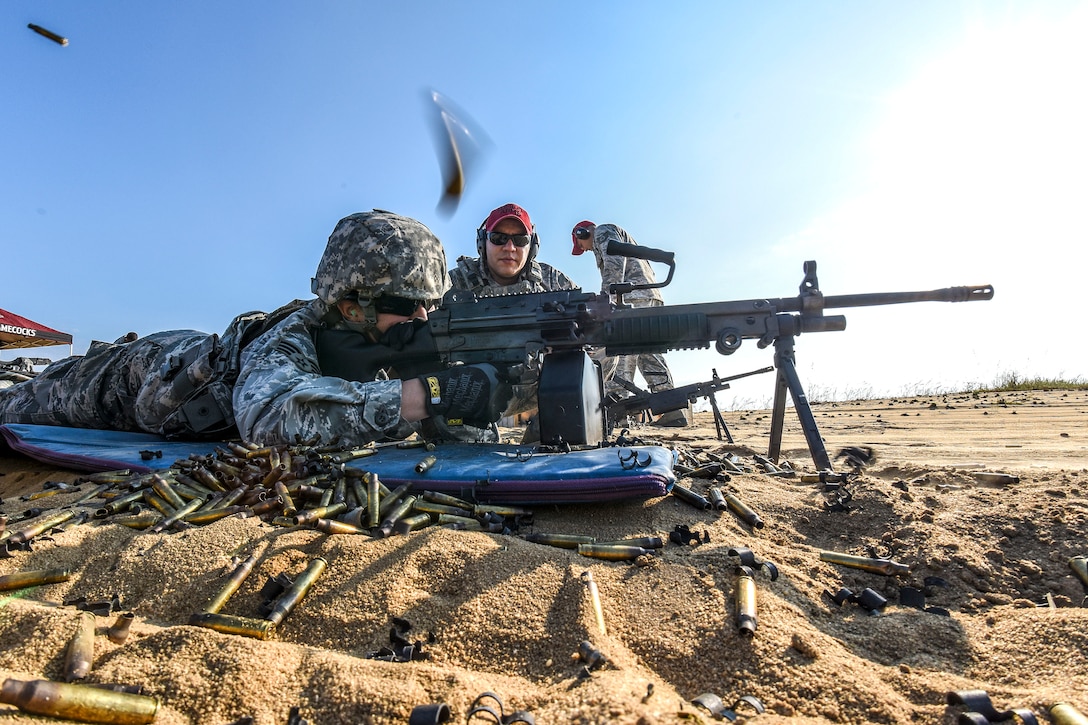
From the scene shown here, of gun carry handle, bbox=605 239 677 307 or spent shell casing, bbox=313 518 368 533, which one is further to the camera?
gun carry handle, bbox=605 239 677 307

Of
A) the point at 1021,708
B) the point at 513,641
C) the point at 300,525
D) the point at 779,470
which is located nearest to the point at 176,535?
the point at 300,525

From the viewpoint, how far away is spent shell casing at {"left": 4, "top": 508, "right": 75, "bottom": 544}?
8.24 ft

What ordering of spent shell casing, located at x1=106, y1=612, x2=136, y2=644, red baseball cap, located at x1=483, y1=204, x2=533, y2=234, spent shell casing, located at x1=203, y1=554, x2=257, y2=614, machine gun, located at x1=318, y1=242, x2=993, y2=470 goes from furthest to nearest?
red baseball cap, located at x1=483, y1=204, x2=533, y2=234, machine gun, located at x1=318, y1=242, x2=993, y2=470, spent shell casing, located at x1=203, y1=554, x2=257, y2=614, spent shell casing, located at x1=106, y1=612, x2=136, y2=644

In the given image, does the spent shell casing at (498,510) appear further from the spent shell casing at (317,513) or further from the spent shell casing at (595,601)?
the spent shell casing at (595,601)

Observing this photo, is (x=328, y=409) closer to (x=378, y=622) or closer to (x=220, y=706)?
(x=378, y=622)

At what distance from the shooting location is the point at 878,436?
7438 millimetres

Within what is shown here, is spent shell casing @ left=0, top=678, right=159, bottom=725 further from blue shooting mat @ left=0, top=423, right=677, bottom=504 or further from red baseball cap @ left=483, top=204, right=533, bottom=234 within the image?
red baseball cap @ left=483, top=204, right=533, bottom=234

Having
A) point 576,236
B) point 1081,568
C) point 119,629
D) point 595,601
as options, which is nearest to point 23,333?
point 576,236

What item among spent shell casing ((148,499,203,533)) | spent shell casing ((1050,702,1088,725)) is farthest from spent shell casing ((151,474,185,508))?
spent shell casing ((1050,702,1088,725))

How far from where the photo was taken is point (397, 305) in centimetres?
500

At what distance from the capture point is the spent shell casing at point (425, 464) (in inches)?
141

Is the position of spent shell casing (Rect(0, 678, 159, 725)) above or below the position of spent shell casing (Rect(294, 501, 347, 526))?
below

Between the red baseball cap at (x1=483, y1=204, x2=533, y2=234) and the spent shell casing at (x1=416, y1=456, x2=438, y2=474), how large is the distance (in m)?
3.60

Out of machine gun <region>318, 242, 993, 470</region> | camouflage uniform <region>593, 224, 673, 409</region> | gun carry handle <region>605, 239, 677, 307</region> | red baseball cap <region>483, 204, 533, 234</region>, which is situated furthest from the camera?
camouflage uniform <region>593, 224, 673, 409</region>
